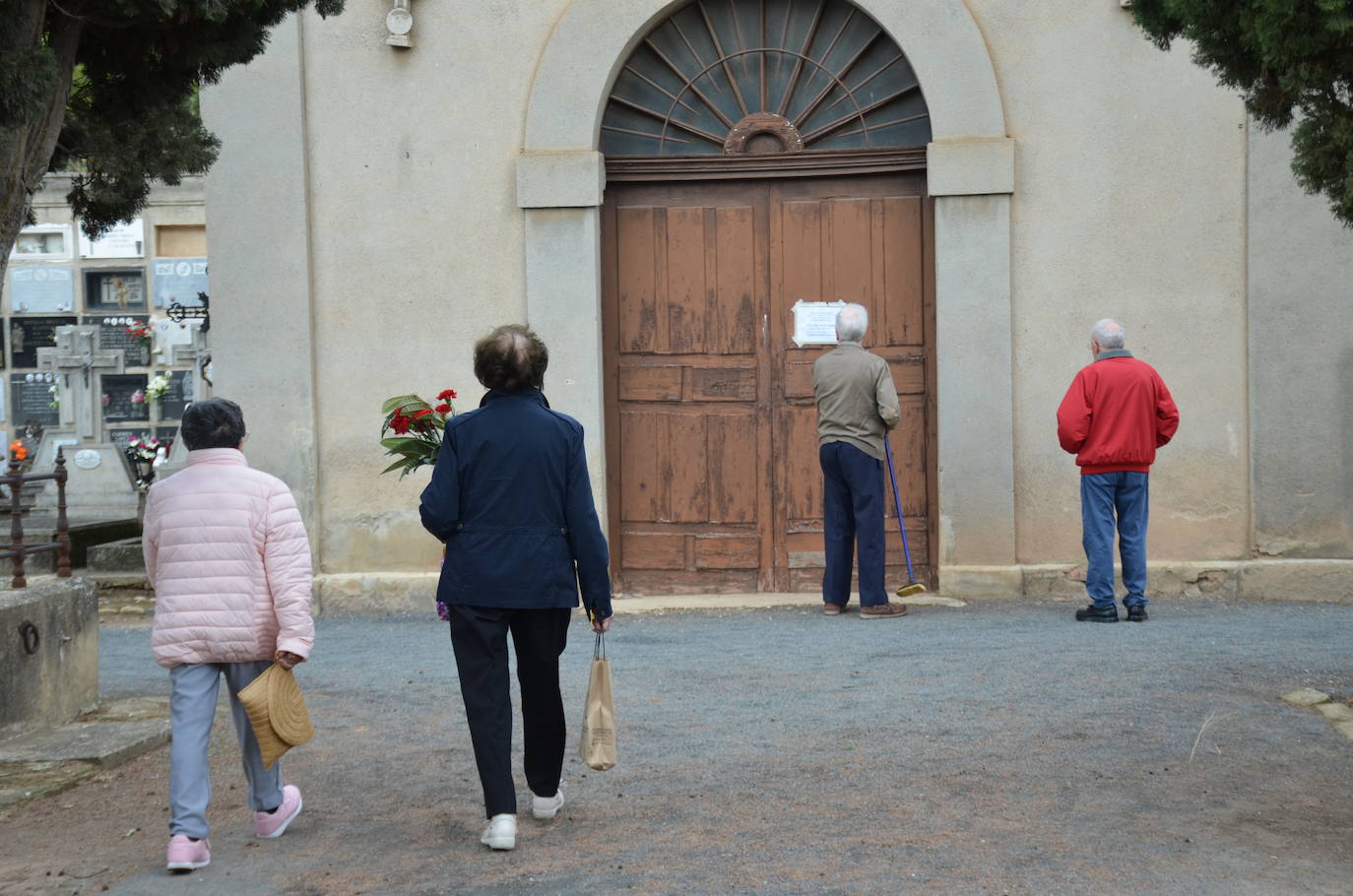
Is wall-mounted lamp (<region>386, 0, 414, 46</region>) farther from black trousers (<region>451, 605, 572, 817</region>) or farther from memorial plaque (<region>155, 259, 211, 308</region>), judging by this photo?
memorial plaque (<region>155, 259, 211, 308</region>)

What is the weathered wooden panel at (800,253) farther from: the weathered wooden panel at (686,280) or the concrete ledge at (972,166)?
the concrete ledge at (972,166)

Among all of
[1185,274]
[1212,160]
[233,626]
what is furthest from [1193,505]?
[233,626]

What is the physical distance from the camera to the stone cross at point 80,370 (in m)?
15.7

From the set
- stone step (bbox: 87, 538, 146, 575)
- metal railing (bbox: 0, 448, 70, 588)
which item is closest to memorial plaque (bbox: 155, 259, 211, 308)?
stone step (bbox: 87, 538, 146, 575)

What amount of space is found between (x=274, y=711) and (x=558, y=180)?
217 inches

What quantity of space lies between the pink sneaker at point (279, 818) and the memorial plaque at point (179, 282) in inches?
473

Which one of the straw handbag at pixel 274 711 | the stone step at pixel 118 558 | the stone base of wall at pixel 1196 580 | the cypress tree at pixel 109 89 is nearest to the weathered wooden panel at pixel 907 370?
the stone base of wall at pixel 1196 580

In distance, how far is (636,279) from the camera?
9.98m

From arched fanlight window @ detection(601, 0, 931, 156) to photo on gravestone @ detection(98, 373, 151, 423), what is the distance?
8.24 metres

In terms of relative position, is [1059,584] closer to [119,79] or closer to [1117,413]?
[1117,413]

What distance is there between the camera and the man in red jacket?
27.9ft

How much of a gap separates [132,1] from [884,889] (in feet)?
12.2

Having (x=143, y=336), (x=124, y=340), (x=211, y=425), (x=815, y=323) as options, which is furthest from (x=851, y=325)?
(x=124, y=340)

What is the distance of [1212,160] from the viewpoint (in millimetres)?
9258
